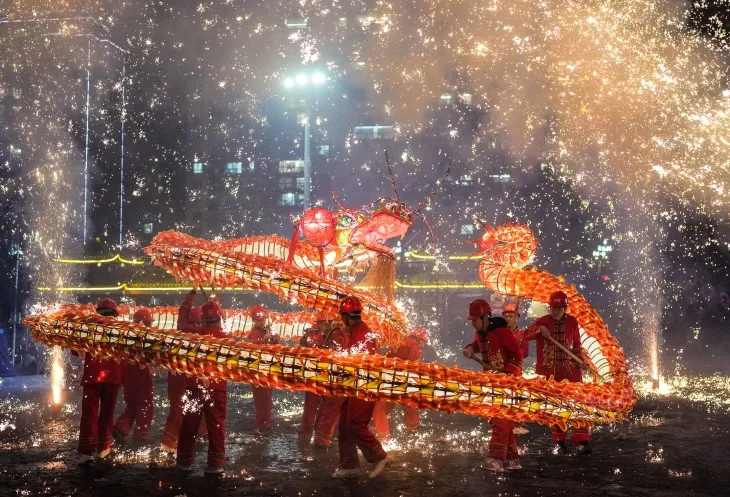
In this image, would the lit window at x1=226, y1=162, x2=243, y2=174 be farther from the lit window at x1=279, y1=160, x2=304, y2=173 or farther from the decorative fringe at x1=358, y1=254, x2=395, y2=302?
the decorative fringe at x1=358, y1=254, x2=395, y2=302

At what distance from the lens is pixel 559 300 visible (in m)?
7.39

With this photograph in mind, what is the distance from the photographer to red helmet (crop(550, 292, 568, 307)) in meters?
7.39

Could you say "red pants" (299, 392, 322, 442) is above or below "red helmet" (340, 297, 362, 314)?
below

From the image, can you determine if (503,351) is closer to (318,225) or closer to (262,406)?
(318,225)

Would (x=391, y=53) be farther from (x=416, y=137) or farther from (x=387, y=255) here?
(x=387, y=255)

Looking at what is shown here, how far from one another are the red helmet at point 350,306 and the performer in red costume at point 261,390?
9.26 feet

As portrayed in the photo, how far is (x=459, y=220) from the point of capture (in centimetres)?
4444

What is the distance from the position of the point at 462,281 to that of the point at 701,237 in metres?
12.0

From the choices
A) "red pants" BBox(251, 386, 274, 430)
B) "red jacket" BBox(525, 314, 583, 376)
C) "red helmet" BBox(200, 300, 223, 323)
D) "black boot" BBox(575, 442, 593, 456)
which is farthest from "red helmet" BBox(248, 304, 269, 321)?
"black boot" BBox(575, 442, 593, 456)

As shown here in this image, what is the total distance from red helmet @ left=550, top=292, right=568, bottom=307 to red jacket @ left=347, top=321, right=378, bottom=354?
2080 millimetres

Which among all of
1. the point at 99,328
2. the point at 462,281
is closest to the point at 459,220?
the point at 462,281

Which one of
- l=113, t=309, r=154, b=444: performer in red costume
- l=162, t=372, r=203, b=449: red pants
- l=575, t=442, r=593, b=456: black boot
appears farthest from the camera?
l=113, t=309, r=154, b=444: performer in red costume

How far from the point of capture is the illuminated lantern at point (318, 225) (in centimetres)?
889

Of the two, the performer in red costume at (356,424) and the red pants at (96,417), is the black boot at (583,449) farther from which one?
the red pants at (96,417)
